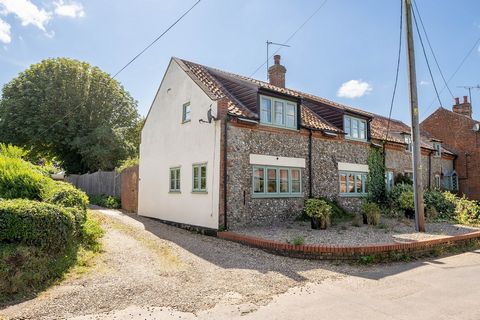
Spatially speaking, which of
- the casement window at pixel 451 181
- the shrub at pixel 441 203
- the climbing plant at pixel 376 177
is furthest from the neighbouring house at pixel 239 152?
the casement window at pixel 451 181

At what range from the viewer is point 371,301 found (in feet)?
18.6

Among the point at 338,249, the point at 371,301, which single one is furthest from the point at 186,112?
the point at 371,301

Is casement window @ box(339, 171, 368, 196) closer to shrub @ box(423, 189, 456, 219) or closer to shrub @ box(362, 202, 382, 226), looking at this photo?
shrub @ box(362, 202, 382, 226)

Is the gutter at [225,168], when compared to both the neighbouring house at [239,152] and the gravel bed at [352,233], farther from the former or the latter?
the gravel bed at [352,233]

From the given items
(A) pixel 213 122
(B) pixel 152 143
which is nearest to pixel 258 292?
(A) pixel 213 122

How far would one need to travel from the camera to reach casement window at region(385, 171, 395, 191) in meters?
19.1

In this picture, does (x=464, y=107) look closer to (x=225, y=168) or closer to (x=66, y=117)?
(x=225, y=168)

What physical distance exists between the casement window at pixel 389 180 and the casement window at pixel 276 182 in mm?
7552

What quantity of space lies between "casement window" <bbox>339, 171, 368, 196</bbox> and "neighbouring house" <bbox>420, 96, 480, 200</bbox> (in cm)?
1185

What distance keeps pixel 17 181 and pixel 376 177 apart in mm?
16653

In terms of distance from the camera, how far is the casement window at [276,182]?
12969 mm

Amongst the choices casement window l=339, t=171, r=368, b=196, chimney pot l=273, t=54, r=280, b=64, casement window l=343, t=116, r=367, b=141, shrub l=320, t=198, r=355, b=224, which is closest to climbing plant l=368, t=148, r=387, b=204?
casement window l=339, t=171, r=368, b=196

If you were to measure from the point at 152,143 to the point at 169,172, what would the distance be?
2689 millimetres

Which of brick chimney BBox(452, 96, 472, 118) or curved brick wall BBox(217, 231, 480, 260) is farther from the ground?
brick chimney BBox(452, 96, 472, 118)
